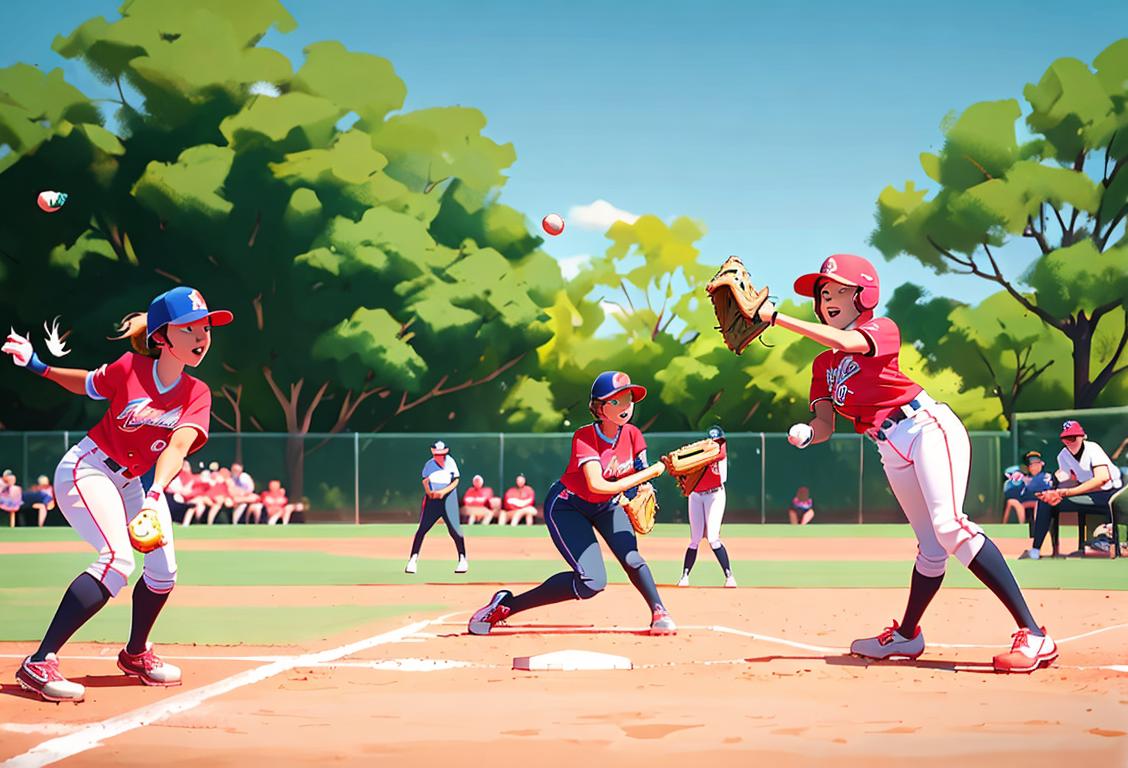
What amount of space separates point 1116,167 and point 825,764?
38231 millimetres

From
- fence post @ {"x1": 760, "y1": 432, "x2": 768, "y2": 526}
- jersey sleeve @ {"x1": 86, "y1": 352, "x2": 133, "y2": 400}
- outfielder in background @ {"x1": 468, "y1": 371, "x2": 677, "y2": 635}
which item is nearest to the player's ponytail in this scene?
jersey sleeve @ {"x1": 86, "y1": 352, "x2": 133, "y2": 400}

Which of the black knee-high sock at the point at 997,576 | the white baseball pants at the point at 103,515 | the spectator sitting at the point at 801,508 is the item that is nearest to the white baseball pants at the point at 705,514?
the black knee-high sock at the point at 997,576

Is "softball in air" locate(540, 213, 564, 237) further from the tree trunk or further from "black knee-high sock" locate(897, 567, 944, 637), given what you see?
the tree trunk

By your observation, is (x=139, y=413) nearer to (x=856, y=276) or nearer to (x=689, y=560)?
(x=856, y=276)

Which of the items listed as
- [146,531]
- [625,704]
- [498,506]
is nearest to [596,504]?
[625,704]

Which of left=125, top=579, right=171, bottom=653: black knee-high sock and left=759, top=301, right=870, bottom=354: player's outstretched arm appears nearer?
left=759, top=301, right=870, bottom=354: player's outstretched arm

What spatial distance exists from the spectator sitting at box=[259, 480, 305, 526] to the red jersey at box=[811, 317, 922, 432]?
26.3 meters

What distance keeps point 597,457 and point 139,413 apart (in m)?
3.27

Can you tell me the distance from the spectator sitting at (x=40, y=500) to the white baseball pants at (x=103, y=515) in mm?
25699

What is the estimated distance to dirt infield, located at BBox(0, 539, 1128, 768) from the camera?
5.52m

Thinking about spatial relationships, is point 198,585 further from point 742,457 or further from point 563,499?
point 742,457

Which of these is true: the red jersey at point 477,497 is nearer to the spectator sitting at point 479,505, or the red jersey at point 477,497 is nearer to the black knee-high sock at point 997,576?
the spectator sitting at point 479,505

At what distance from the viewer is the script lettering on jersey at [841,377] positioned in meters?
7.93

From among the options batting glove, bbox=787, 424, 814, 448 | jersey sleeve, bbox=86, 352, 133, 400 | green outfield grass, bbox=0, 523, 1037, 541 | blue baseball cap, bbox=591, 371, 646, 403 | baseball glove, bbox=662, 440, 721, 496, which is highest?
blue baseball cap, bbox=591, 371, 646, 403
